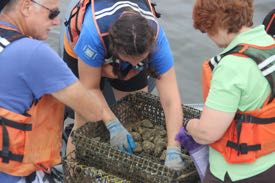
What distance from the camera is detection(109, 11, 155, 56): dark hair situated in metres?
2.33

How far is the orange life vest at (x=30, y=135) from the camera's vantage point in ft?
6.48

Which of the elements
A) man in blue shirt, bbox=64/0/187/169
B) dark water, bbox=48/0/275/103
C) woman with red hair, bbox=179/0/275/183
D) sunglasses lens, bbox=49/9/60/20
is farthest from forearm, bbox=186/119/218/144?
dark water, bbox=48/0/275/103

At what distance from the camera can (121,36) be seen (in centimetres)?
234

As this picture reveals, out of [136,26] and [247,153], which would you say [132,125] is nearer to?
[136,26]

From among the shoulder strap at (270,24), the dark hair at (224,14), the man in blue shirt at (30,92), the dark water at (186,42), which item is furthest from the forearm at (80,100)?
the dark water at (186,42)

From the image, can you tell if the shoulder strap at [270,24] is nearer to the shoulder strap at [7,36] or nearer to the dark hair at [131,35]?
the dark hair at [131,35]

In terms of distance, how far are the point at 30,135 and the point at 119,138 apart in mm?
549

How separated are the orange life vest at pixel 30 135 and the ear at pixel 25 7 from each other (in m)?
0.10

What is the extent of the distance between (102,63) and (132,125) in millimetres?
432

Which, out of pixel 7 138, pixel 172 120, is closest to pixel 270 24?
pixel 172 120

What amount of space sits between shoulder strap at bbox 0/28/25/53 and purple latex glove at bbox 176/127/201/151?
869 mm

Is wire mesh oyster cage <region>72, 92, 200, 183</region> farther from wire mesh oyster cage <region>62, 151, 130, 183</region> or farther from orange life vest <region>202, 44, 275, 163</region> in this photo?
orange life vest <region>202, 44, 275, 163</region>

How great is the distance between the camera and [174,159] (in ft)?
7.72

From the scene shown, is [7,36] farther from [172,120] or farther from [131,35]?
[172,120]
